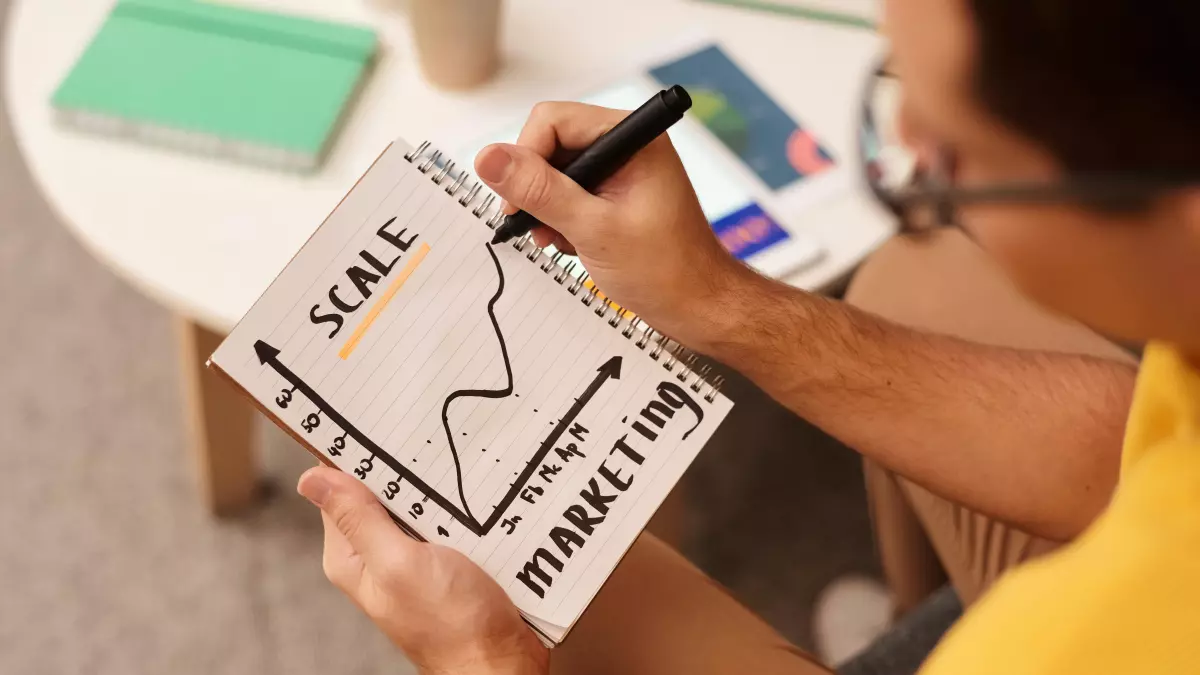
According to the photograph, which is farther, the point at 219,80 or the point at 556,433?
the point at 219,80

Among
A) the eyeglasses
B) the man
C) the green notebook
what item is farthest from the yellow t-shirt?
the green notebook

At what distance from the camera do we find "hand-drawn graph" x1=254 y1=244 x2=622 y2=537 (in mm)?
572

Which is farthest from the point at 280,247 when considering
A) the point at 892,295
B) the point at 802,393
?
the point at 892,295

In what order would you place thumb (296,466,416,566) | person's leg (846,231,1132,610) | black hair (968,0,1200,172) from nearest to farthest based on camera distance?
black hair (968,0,1200,172) → thumb (296,466,416,566) → person's leg (846,231,1132,610)

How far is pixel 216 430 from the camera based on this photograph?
1116mm

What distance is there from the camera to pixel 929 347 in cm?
75

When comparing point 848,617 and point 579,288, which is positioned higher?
point 579,288

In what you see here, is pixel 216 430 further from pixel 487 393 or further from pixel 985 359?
pixel 985 359

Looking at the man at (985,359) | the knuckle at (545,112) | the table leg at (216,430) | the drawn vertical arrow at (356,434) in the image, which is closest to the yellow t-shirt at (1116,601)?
the man at (985,359)

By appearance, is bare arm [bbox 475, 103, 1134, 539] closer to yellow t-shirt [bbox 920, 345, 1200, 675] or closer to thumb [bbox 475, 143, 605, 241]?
thumb [bbox 475, 143, 605, 241]

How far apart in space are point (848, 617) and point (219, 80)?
94cm

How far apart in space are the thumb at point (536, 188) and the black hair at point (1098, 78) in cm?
26

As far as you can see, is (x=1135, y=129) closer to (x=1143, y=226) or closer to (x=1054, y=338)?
(x=1143, y=226)

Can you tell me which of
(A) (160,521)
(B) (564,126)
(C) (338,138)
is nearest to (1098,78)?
(B) (564,126)
